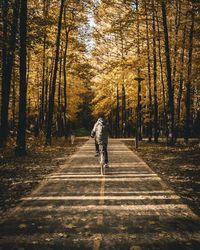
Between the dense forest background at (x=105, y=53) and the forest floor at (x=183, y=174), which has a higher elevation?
the dense forest background at (x=105, y=53)

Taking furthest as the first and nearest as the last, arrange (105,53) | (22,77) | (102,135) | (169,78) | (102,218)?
(105,53), (169,78), (22,77), (102,135), (102,218)

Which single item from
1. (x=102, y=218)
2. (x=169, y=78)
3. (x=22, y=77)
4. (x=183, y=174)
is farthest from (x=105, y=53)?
(x=102, y=218)

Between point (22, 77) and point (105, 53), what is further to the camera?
point (105, 53)

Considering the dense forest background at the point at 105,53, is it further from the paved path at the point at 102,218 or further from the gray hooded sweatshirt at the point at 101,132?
the paved path at the point at 102,218

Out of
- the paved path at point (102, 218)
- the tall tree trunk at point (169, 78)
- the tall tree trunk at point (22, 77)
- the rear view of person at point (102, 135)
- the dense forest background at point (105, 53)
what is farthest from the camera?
the tall tree trunk at point (169, 78)

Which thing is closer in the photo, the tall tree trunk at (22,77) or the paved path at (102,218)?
the paved path at (102,218)

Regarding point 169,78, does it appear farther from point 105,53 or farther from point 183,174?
point 105,53

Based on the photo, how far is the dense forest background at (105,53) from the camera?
19867 mm

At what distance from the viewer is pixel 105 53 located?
38125 mm

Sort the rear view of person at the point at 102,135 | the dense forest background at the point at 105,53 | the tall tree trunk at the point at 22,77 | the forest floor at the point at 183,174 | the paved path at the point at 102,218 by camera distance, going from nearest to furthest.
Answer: the paved path at the point at 102,218, the forest floor at the point at 183,174, the rear view of person at the point at 102,135, the tall tree trunk at the point at 22,77, the dense forest background at the point at 105,53

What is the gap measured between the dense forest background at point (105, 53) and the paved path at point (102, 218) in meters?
8.94

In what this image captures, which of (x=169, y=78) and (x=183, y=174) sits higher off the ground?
(x=169, y=78)

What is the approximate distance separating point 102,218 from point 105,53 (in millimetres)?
32290

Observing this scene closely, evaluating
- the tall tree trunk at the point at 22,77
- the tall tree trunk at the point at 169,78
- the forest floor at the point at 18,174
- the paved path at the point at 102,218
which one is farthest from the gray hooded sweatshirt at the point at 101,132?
the tall tree trunk at the point at 169,78
